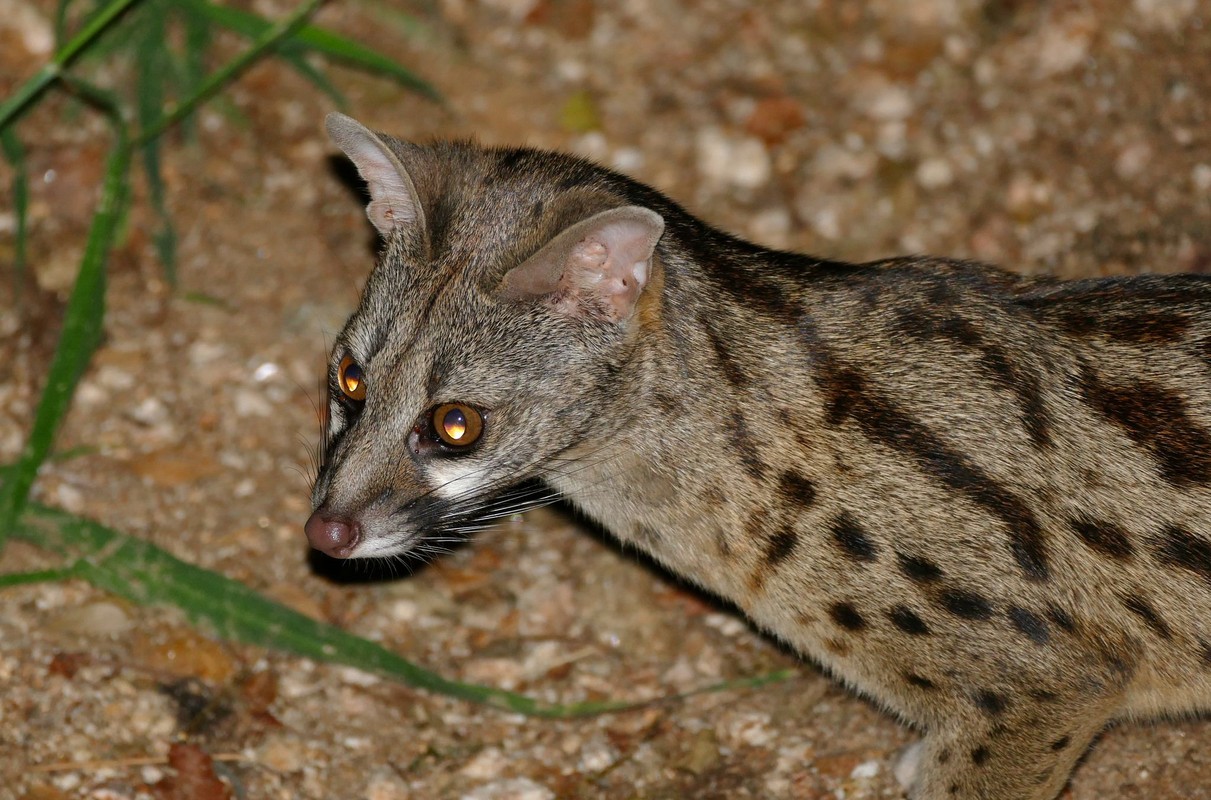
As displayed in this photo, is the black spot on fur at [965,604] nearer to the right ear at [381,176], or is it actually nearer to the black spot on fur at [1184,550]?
the black spot on fur at [1184,550]

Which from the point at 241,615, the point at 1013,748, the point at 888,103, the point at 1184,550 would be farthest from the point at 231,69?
the point at 1184,550

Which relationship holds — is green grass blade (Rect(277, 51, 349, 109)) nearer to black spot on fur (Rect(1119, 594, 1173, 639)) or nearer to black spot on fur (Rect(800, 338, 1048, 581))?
black spot on fur (Rect(800, 338, 1048, 581))

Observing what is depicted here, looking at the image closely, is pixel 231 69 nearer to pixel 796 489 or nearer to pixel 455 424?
pixel 455 424

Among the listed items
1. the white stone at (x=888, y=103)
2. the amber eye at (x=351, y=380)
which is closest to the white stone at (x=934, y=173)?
the white stone at (x=888, y=103)

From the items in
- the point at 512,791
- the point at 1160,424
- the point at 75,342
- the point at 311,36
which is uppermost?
the point at 1160,424

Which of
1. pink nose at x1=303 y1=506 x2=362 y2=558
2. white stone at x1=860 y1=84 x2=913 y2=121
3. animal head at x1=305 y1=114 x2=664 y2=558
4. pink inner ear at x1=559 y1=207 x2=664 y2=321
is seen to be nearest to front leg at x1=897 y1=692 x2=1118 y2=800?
animal head at x1=305 y1=114 x2=664 y2=558

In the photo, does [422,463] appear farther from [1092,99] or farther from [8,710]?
[1092,99]
